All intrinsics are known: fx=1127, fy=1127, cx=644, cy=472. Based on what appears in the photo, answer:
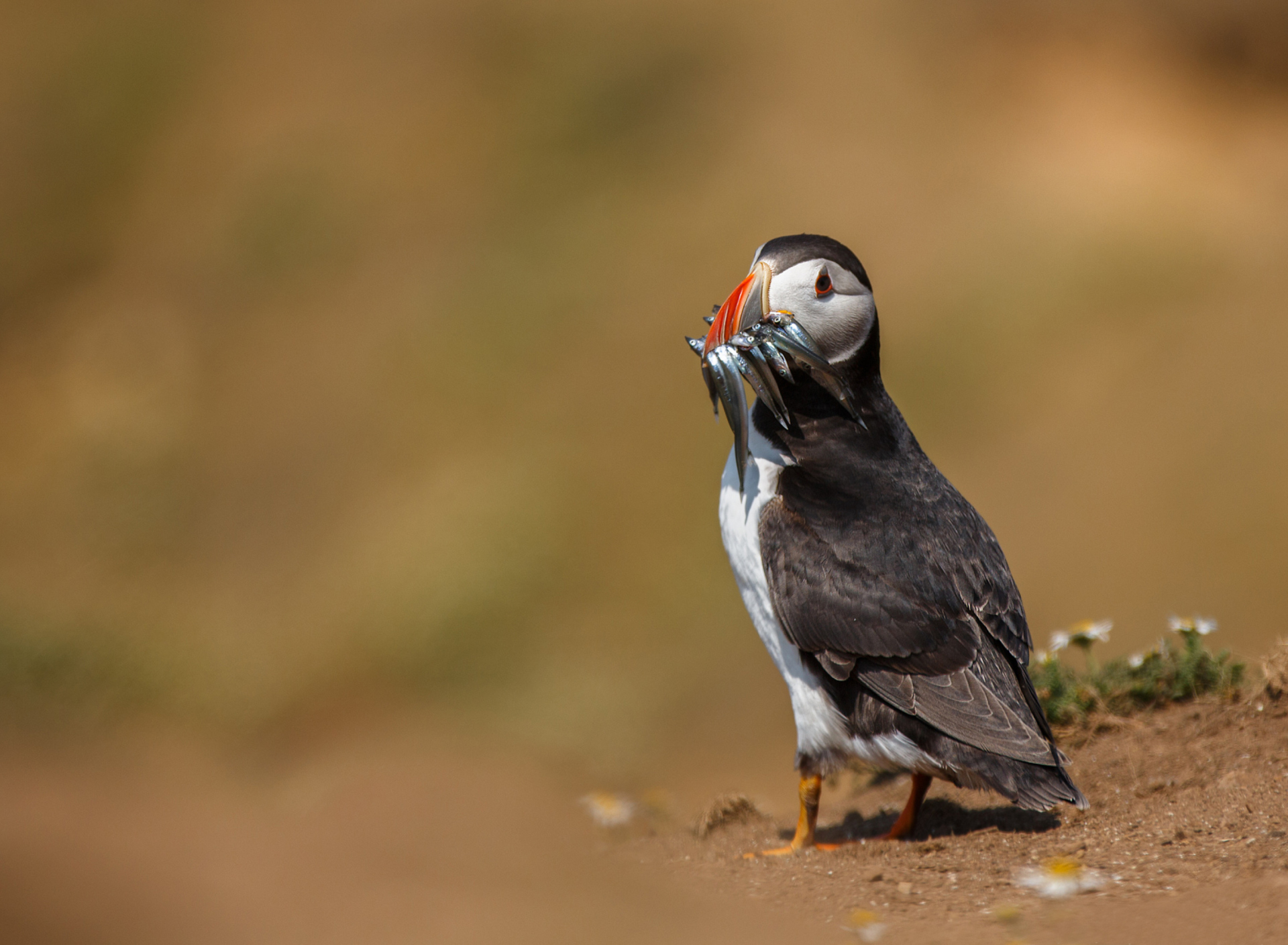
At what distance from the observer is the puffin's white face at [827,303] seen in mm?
4473

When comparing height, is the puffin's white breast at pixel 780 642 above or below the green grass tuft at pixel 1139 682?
above

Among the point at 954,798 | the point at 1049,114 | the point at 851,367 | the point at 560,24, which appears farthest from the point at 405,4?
the point at 954,798

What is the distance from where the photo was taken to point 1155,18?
12680mm

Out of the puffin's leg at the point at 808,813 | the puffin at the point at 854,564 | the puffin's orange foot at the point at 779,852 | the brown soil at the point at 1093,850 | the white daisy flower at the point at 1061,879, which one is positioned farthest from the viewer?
the puffin's leg at the point at 808,813

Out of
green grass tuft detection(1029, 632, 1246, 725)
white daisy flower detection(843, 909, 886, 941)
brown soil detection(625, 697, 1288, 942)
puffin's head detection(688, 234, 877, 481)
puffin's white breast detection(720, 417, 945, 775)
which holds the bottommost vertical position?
brown soil detection(625, 697, 1288, 942)

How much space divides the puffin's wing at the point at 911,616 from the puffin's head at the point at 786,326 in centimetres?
47

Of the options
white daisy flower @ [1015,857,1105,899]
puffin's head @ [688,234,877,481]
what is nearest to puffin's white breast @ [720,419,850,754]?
puffin's head @ [688,234,877,481]

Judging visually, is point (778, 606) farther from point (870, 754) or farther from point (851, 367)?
point (851, 367)

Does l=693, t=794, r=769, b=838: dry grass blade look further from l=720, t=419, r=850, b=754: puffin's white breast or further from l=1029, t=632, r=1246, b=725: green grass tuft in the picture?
l=1029, t=632, r=1246, b=725: green grass tuft

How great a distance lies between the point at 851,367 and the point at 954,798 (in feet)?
6.45

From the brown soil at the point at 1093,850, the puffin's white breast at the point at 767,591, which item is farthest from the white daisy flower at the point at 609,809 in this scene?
the puffin's white breast at the point at 767,591

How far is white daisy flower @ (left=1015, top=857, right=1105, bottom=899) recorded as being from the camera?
3223 mm

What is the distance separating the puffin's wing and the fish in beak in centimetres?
40

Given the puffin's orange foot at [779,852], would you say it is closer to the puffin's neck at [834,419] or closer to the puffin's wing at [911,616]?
the puffin's wing at [911,616]
